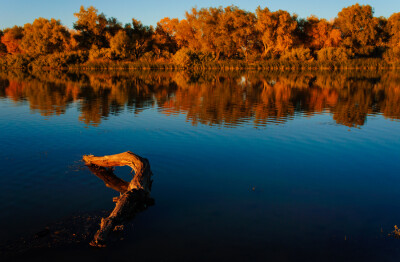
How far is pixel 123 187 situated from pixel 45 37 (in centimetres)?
9732

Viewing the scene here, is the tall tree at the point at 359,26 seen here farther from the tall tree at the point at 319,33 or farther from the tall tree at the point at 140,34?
the tall tree at the point at 140,34

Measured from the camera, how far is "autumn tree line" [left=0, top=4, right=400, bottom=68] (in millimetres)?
87438

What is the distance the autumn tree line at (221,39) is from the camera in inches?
3442

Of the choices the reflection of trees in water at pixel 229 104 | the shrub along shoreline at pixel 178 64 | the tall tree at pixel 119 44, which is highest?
the tall tree at pixel 119 44

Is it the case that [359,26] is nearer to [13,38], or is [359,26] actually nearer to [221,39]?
[221,39]

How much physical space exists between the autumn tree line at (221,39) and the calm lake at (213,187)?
221 feet

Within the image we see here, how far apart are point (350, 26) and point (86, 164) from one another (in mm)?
98613

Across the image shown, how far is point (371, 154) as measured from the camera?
1399cm

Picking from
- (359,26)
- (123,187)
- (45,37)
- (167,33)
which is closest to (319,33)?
(359,26)

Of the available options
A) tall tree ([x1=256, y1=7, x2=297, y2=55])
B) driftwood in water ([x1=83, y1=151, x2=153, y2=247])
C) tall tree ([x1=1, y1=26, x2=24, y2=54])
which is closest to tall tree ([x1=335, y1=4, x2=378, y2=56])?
tall tree ([x1=256, y1=7, x2=297, y2=55])

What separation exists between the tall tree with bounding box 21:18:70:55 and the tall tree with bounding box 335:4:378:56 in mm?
78186

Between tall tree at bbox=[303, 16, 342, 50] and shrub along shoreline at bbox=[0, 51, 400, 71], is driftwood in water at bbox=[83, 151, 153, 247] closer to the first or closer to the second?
shrub along shoreline at bbox=[0, 51, 400, 71]

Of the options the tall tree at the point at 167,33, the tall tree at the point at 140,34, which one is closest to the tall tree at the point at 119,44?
the tall tree at the point at 140,34

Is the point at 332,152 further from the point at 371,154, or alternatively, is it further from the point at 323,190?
the point at 323,190
